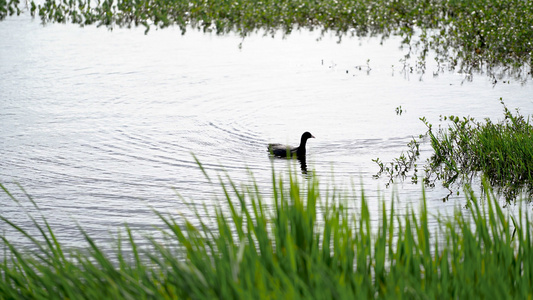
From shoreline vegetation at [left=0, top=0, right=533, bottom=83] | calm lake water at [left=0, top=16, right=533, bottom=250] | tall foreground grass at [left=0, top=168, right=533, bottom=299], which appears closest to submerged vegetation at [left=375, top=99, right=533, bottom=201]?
calm lake water at [left=0, top=16, right=533, bottom=250]

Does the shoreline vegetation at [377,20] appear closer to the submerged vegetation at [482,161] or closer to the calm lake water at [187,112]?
the calm lake water at [187,112]

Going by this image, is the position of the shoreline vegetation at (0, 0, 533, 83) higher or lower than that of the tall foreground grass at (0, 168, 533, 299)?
higher

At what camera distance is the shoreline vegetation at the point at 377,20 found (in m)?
19.0

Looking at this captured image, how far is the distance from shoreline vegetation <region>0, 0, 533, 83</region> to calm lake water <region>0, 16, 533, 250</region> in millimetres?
952

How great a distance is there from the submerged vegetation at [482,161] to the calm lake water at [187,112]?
41 centimetres

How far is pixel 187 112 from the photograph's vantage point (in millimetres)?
15297

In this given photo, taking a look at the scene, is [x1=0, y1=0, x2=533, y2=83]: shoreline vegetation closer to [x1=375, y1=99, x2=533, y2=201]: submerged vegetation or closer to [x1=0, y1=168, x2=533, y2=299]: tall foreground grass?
[x1=375, y1=99, x2=533, y2=201]: submerged vegetation

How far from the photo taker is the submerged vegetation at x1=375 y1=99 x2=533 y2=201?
966 centimetres

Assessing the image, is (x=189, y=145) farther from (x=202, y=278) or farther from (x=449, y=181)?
(x=202, y=278)

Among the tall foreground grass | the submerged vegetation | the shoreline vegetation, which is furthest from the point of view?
the shoreline vegetation

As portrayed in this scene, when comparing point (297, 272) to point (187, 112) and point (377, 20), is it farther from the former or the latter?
point (377, 20)

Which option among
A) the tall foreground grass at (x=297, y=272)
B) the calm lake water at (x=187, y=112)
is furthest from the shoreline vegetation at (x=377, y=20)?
the tall foreground grass at (x=297, y=272)

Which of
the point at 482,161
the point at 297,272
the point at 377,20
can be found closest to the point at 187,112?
the point at 482,161

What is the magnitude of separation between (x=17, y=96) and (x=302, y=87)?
19.6 ft
